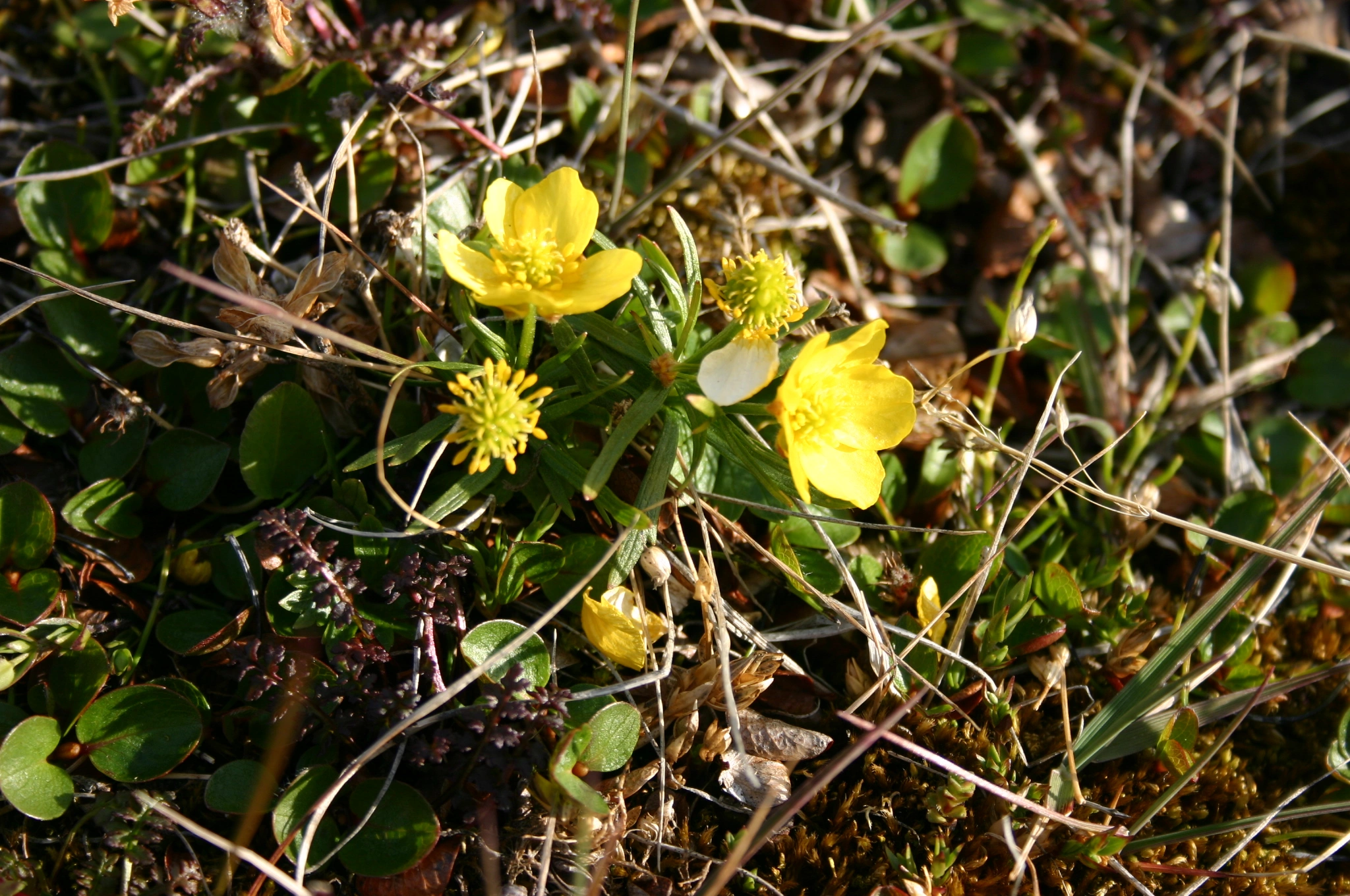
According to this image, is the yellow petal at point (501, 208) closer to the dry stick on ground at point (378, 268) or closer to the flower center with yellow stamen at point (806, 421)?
the dry stick on ground at point (378, 268)

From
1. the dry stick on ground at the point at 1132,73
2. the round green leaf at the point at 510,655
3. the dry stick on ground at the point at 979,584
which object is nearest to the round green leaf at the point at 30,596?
the round green leaf at the point at 510,655

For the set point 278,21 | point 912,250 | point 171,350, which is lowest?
point 912,250

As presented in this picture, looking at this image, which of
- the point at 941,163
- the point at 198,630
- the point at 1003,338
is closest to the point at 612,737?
the point at 198,630

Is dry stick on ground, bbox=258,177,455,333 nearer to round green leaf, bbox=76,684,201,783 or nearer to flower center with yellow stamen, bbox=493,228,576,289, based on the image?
flower center with yellow stamen, bbox=493,228,576,289

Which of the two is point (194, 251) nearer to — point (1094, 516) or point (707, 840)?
point (707, 840)

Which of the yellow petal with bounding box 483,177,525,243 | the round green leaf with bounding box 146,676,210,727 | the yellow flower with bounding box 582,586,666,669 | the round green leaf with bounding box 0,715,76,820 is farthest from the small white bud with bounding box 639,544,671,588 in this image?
the round green leaf with bounding box 0,715,76,820

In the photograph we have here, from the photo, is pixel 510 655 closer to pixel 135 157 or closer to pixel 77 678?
pixel 77 678
